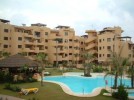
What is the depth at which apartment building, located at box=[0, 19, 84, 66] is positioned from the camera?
215 feet

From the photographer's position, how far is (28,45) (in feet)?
231

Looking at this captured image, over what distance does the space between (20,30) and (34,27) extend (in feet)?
18.7

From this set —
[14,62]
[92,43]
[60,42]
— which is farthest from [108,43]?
[14,62]

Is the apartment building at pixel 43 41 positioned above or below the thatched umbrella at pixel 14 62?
above

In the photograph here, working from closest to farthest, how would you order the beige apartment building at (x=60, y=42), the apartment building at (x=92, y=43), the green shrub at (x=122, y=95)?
1. the green shrub at (x=122, y=95)
2. the beige apartment building at (x=60, y=42)
3. the apartment building at (x=92, y=43)

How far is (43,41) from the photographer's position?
74.6 metres

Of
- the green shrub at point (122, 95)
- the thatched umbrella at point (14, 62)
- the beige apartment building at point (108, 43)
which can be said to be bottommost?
the green shrub at point (122, 95)

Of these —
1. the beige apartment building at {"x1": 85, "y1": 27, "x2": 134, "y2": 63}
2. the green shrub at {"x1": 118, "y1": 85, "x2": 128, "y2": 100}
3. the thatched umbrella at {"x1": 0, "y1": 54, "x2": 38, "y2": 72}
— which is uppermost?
the beige apartment building at {"x1": 85, "y1": 27, "x2": 134, "y2": 63}

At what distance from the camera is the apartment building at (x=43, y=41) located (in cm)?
6550

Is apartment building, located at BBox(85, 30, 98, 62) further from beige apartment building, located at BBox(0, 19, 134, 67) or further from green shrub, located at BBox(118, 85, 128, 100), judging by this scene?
green shrub, located at BBox(118, 85, 128, 100)

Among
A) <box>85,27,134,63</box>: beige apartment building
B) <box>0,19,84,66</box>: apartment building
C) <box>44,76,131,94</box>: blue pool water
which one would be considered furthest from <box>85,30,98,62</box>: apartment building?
<box>44,76,131,94</box>: blue pool water

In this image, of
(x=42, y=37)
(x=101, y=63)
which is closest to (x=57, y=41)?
(x=42, y=37)

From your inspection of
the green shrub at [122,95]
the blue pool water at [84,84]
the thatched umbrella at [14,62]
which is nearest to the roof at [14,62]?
the thatched umbrella at [14,62]

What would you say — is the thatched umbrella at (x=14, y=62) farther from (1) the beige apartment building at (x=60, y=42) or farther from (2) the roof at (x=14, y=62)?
(1) the beige apartment building at (x=60, y=42)
